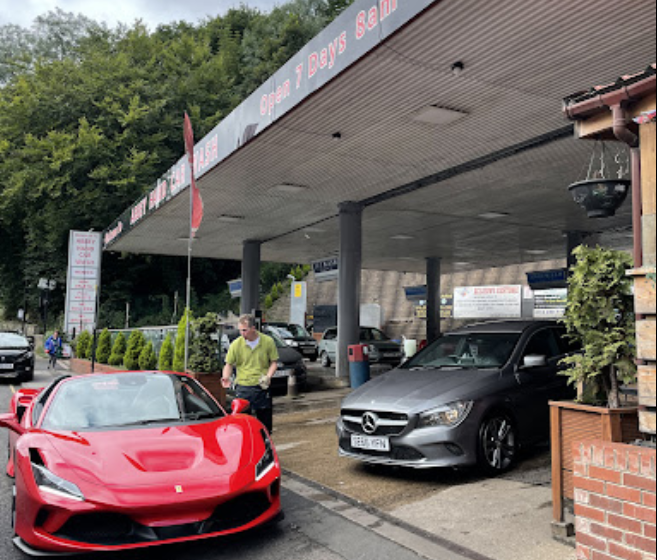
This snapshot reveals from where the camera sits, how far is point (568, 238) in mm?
19469

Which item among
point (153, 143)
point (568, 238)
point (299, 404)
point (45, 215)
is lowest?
point (299, 404)

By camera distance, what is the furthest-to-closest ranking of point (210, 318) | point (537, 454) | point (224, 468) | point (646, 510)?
point (210, 318) → point (537, 454) → point (224, 468) → point (646, 510)

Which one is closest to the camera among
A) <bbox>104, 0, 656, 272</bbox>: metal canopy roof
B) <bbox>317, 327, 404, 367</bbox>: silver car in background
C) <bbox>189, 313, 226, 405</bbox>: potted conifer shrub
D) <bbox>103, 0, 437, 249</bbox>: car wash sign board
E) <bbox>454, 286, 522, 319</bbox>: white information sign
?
<bbox>104, 0, 656, 272</bbox>: metal canopy roof

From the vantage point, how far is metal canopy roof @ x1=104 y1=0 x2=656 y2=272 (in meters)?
6.49

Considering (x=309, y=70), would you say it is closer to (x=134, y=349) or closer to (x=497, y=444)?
(x=497, y=444)

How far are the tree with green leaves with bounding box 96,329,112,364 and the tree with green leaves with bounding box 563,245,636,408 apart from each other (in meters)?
17.7

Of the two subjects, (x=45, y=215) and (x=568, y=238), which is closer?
(x=568, y=238)

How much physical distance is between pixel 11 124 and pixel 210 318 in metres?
30.3

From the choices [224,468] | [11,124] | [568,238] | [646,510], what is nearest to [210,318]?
[224,468]

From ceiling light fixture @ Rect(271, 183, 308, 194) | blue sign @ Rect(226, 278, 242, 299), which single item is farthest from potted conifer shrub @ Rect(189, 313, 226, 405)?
blue sign @ Rect(226, 278, 242, 299)

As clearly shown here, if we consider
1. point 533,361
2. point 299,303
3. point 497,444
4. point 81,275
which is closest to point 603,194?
point 533,361

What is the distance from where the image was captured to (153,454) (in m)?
4.33

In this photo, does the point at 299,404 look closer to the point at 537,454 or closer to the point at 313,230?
the point at 537,454

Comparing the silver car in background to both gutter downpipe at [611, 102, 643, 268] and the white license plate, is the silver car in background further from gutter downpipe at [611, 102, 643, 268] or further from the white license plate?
gutter downpipe at [611, 102, 643, 268]
